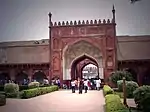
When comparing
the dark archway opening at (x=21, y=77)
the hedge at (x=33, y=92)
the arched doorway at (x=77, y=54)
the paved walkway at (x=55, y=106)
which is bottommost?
the paved walkway at (x=55, y=106)

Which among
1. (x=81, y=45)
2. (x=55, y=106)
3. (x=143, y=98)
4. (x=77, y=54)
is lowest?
(x=55, y=106)

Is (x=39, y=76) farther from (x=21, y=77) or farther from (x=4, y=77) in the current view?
(x=4, y=77)

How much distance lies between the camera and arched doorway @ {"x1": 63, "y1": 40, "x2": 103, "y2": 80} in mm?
27062

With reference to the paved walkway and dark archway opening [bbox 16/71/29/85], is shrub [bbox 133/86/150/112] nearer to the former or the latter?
the paved walkway

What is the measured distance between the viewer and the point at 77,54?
2752 cm

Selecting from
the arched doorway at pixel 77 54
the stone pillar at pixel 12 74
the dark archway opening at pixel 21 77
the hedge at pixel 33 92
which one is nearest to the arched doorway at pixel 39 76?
the dark archway opening at pixel 21 77

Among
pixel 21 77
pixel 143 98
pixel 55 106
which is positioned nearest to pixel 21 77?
pixel 21 77

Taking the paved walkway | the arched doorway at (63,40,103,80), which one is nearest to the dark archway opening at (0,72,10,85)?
the arched doorway at (63,40,103,80)

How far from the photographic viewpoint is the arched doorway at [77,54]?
27.1 metres

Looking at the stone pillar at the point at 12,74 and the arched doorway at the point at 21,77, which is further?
the arched doorway at the point at 21,77

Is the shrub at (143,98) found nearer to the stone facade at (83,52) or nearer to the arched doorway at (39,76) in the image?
the stone facade at (83,52)

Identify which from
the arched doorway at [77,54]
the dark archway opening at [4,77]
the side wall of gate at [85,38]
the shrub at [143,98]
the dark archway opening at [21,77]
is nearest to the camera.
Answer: the shrub at [143,98]

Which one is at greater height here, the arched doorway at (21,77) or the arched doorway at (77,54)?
the arched doorway at (77,54)

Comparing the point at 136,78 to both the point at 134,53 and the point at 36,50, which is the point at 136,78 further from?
the point at 36,50
